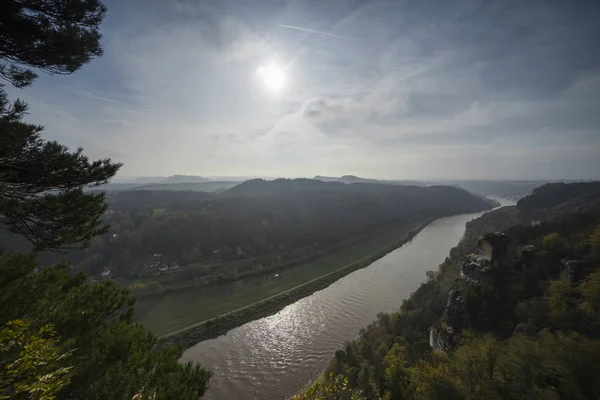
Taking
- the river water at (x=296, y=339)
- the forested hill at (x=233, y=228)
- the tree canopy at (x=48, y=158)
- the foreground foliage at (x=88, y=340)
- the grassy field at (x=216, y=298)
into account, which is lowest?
the grassy field at (x=216, y=298)

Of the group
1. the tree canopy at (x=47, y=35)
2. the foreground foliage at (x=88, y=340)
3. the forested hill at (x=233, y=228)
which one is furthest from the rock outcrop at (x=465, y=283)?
the forested hill at (x=233, y=228)

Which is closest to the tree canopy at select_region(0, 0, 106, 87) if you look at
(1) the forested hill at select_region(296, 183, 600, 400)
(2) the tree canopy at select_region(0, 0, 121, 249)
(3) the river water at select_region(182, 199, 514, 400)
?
(2) the tree canopy at select_region(0, 0, 121, 249)

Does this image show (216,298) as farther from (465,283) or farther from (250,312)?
(465,283)

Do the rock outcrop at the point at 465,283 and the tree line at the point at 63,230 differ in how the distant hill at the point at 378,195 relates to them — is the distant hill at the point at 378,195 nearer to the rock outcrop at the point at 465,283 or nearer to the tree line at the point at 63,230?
the rock outcrop at the point at 465,283

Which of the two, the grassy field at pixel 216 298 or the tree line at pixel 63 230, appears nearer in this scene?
the tree line at pixel 63 230

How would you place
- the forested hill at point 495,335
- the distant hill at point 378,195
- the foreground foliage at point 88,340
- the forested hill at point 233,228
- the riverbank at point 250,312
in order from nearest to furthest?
the foreground foliage at point 88,340
the forested hill at point 495,335
the riverbank at point 250,312
the forested hill at point 233,228
the distant hill at point 378,195

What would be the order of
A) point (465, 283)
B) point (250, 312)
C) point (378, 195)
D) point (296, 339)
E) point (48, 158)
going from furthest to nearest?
point (378, 195) → point (250, 312) → point (465, 283) → point (296, 339) → point (48, 158)

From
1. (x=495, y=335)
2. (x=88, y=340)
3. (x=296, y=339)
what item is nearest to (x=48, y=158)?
(x=88, y=340)

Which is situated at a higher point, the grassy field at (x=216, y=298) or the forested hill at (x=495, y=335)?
the forested hill at (x=495, y=335)
